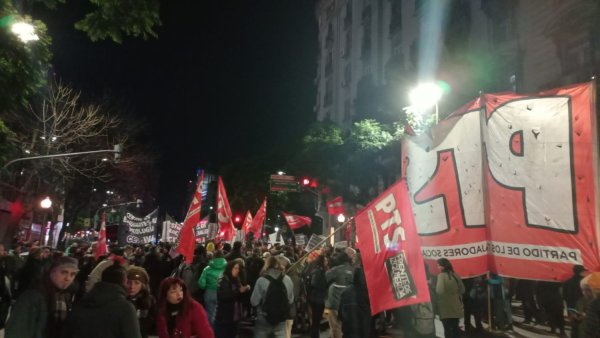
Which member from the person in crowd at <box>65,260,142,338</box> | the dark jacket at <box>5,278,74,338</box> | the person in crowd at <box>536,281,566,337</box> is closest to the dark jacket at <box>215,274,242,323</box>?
the dark jacket at <box>5,278,74,338</box>

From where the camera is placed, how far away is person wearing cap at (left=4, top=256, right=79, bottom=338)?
3889 mm

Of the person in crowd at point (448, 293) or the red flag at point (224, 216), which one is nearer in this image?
the person in crowd at point (448, 293)

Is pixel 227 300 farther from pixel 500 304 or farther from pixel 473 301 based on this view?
pixel 500 304

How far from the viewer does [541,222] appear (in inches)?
164

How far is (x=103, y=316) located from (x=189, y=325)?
1180 millimetres

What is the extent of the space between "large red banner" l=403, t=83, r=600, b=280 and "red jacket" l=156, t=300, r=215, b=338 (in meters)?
2.36

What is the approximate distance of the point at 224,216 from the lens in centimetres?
1521

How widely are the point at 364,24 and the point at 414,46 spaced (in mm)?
12613

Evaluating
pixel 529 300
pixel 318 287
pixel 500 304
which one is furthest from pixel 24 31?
pixel 529 300

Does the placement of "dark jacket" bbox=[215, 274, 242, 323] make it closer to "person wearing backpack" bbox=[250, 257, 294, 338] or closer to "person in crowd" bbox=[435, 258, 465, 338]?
"person wearing backpack" bbox=[250, 257, 294, 338]

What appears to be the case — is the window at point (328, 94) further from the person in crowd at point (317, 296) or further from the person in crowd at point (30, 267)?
the person in crowd at point (317, 296)

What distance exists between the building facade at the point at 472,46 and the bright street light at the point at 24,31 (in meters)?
18.3

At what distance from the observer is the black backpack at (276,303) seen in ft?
22.3

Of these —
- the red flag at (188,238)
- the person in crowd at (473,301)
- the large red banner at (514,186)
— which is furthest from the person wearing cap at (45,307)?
the person in crowd at (473,301)
